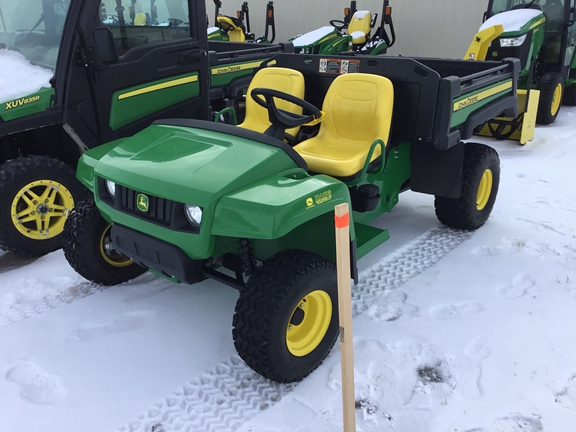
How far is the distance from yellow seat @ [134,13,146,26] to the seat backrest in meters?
1.41

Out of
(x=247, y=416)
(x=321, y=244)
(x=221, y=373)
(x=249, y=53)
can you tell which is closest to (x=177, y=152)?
(x=321, y=244)

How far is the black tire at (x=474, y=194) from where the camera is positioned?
11.0 feet

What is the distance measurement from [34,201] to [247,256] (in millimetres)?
1786

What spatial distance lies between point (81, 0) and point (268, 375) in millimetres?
2511

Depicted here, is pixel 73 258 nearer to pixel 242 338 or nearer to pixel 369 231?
pixel 242 338

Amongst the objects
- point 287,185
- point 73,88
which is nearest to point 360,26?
point 73,88

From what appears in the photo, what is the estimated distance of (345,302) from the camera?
60.7 inches

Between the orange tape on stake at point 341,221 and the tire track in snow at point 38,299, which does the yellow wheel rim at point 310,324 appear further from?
the tire track in snow at point 38,299

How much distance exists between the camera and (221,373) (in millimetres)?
2203

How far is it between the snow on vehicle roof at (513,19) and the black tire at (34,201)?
4.81 metres

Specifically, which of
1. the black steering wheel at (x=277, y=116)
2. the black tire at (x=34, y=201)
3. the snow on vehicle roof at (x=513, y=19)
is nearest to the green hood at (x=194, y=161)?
the black steering wheel at (x=277, y=116)

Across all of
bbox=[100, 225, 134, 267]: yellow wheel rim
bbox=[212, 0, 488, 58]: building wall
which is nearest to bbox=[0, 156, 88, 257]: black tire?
bbox=[100, 225, 134, 267]: yellow wheel rim

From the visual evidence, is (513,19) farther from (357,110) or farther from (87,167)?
(87,167)

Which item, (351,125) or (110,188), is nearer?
(110,188)
